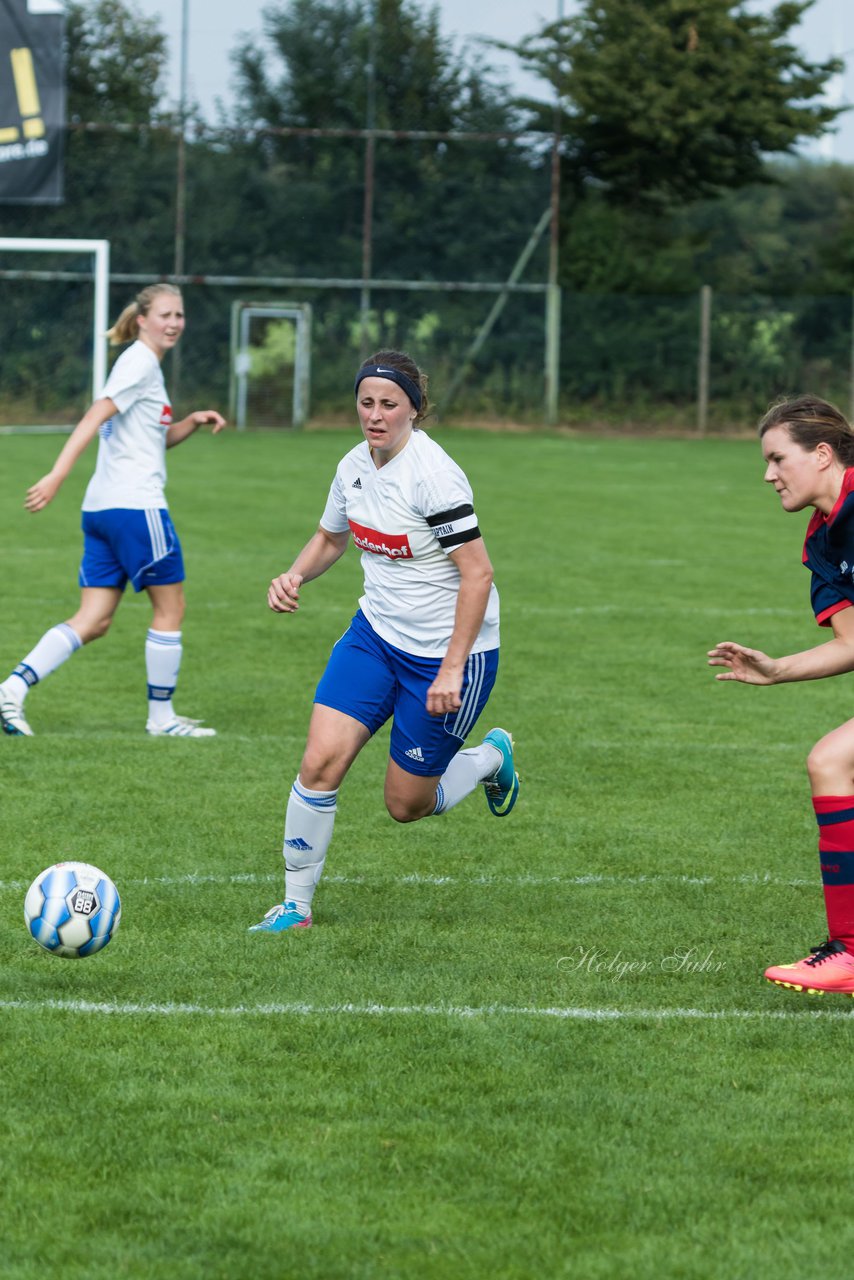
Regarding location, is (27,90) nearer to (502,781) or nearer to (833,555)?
(502,781)

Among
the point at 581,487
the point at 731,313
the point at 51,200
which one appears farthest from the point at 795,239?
the point at 581,487

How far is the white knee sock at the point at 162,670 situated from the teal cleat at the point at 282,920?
3132mm

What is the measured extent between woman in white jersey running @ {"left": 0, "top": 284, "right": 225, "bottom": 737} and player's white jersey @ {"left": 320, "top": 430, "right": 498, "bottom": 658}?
2764 mm

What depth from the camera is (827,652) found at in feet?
A: 15.9

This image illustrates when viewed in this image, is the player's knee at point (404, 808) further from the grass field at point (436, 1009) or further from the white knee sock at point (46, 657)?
the white knee sock at point (46, 657)

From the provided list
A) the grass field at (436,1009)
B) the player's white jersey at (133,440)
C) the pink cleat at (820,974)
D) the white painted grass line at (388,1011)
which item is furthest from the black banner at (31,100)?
the pink cleat at (820,974)

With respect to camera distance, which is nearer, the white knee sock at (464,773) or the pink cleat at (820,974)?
the pink cleat at (820,974)

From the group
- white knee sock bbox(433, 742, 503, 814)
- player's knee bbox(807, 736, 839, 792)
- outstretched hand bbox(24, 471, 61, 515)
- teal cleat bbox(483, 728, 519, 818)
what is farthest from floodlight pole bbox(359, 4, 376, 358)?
player's knee bbox(807, 736, 839, 792)

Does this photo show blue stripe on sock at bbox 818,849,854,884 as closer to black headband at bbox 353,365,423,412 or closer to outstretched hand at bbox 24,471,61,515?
black headband at bbox 353,365,423,412

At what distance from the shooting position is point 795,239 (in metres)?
49.8

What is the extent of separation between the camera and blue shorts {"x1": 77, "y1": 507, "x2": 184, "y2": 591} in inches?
326

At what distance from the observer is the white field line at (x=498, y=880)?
5.96 metres

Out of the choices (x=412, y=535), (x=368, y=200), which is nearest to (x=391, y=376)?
(x=412, y=535)

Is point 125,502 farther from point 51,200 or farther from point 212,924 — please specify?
point 51,200
